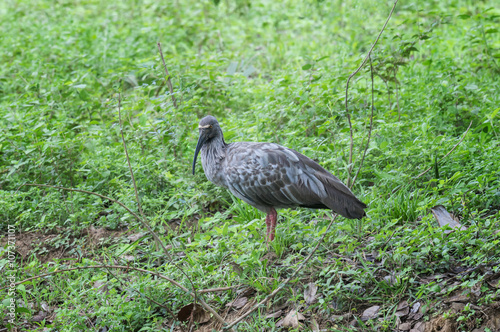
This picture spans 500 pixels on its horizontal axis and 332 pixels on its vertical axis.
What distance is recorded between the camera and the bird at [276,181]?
466 centimetres

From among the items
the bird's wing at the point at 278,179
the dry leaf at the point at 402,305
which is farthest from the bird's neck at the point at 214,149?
the dry leaf at the point at 402,305

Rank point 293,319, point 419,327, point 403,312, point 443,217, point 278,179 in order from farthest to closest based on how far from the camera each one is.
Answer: point 278,179, point 443,217, point 293,319, point 403,312, point 419,327

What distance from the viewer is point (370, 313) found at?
13.4ft

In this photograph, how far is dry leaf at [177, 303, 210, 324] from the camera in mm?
4426

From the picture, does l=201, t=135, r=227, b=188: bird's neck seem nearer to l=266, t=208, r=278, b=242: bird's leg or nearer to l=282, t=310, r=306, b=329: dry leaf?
l=266, t=208, r=278, b=242: bird's leg

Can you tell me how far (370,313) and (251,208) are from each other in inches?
77.3

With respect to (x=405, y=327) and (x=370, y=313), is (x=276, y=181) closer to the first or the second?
(x=370, y=313)

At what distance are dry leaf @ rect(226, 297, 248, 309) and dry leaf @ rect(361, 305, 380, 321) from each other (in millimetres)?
1016

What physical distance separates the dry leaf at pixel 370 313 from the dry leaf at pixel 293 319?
1.56 ft

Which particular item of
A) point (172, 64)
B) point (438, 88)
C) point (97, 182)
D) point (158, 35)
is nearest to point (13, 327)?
point (97, 182)

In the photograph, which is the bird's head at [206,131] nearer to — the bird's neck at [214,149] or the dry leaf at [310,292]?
the bird's neck at [214,149]

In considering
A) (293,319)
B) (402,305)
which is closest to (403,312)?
(402,305)

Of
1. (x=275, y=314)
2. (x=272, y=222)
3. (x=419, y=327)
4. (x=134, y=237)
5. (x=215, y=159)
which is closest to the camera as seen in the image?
(x=419, y=327)

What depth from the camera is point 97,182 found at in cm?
617
